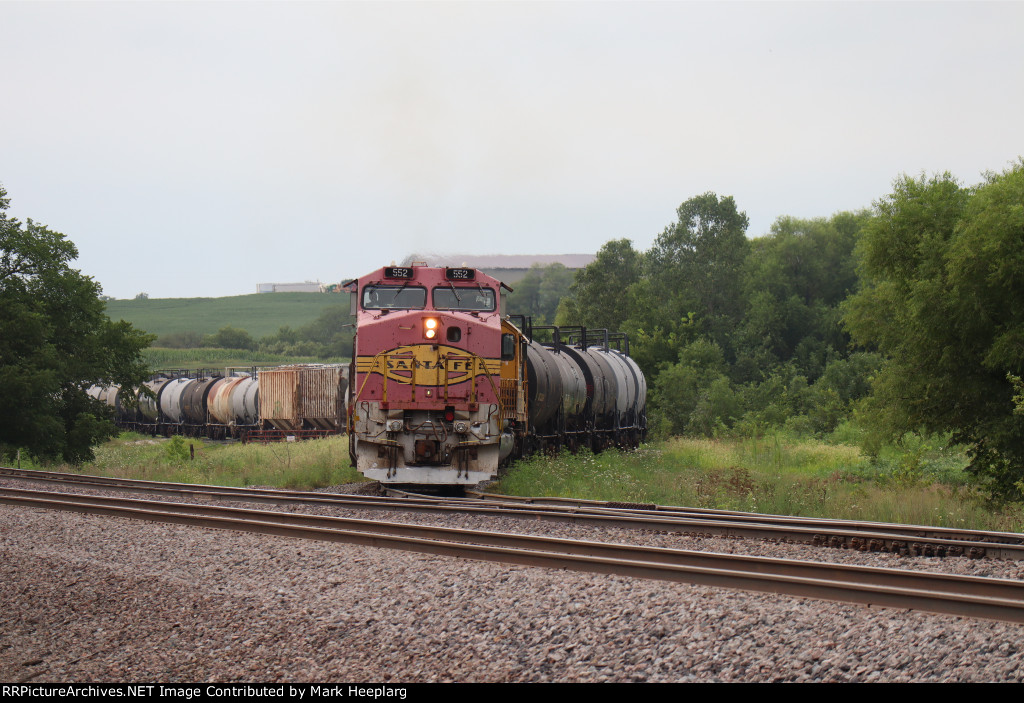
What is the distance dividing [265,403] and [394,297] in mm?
25027

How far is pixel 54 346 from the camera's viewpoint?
30.2 meters

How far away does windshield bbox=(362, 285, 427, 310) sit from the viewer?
16453 mm

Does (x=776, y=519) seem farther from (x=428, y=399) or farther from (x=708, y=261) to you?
(x=708, y=261)

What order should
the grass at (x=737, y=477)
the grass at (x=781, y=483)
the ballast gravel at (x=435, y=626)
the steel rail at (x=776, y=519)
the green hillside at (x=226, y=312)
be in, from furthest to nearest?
the green hillside at (x=226, y=312), the grass at (x=737, y=477), the grass at (x=781, y=483), the steel rail at (x=776, y=519), the ballast gravel at (x=435, y=626)

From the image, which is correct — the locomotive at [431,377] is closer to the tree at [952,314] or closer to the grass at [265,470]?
the grass at [265,470]

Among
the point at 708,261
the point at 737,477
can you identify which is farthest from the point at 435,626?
the point at 708,261

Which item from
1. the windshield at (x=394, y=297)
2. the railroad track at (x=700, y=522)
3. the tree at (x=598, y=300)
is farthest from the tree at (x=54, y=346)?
the tree at (x=598, y=300)

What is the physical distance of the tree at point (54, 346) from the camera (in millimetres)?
29359

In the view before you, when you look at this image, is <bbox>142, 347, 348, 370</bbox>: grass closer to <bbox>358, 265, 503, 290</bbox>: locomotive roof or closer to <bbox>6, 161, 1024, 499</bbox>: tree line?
<bbox>6, 161, 1024, 499</bbox>: tree line

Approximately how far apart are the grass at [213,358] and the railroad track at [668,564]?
84850 mm

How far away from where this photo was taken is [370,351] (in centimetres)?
1591
